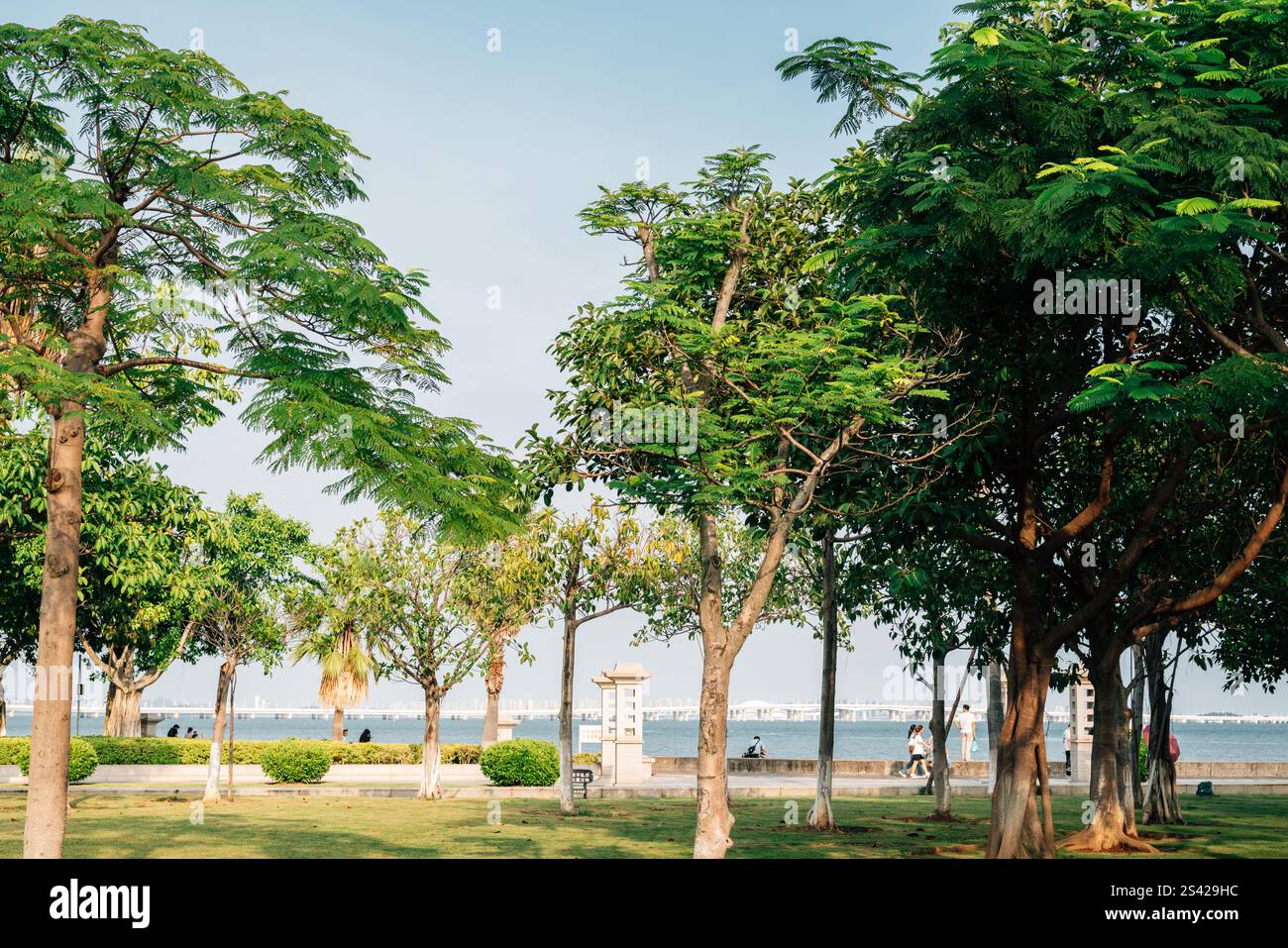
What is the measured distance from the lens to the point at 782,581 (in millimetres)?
36688

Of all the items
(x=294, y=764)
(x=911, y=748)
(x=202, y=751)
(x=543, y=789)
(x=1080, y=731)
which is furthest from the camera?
Answer: (x=911, y=748)

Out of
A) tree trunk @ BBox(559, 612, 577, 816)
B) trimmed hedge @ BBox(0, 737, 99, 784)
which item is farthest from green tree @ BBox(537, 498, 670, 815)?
trimmed hedge @ BBox(0, 737, 99, 784)

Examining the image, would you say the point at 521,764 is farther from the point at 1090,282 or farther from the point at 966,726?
the point at 1090,282

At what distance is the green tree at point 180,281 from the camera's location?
40.4 feet

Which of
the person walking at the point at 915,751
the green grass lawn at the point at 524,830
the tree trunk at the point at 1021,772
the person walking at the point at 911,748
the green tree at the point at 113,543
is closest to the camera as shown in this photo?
the tree trunk at the point at 1021,772

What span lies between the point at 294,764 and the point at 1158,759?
75.0ft

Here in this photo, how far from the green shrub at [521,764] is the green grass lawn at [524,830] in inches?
132

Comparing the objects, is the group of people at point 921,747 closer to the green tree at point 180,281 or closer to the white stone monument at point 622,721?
the white stone monument at point 622,721

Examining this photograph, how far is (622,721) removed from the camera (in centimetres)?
3681

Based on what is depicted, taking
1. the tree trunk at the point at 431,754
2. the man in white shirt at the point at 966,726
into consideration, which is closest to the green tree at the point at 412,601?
the tree trunk at the point at 431,754

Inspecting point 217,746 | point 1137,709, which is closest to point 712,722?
point 1137,709

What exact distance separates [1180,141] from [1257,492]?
11.5 m
